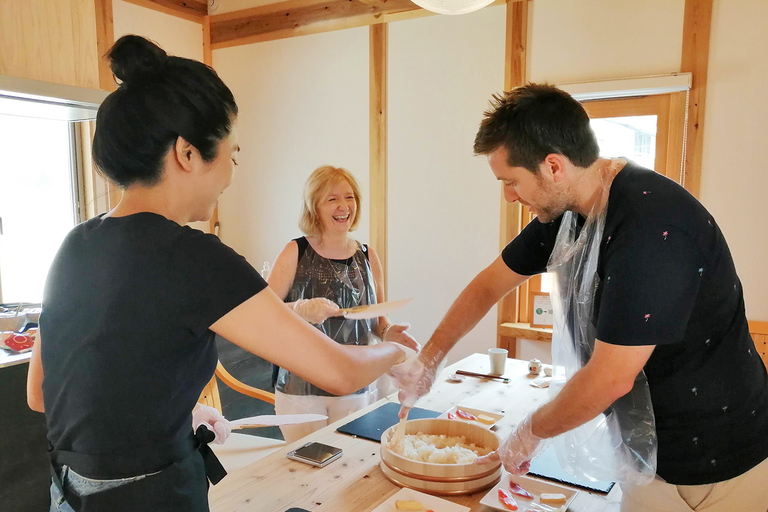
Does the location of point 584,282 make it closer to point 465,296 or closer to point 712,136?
point 465,296

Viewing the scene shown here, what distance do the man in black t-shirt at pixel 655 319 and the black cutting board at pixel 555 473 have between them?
4.0 inches

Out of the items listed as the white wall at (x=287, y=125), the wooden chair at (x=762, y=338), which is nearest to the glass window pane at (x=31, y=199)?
the white wall at (x=287, y=125)

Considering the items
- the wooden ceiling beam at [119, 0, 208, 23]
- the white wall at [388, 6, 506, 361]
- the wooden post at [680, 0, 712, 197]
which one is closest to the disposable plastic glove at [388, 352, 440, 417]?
the white wall at [388, 6, 506, 361]

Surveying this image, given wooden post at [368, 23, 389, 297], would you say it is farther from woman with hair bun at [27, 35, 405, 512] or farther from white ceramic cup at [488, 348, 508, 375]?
woman with hair bun at [27, 35, 405, 512]

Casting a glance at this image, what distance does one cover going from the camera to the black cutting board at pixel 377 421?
5.24 ft

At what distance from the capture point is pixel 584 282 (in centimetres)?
125

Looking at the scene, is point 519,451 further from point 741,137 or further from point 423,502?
point 741,137

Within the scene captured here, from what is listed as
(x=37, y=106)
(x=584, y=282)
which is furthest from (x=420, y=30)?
(x=584, y=282)

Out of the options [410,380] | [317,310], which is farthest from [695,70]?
[410,380]

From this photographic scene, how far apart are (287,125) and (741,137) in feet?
9.57

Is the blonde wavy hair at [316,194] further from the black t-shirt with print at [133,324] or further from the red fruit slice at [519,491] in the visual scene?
the black t-shirt with print at [133,324]

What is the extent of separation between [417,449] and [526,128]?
0.80m

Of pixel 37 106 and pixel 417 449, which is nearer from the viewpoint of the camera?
pixel 417 449

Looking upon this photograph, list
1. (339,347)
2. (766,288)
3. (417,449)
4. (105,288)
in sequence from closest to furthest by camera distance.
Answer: (105,288)
(339,347)
(417,449)
(766,288)
